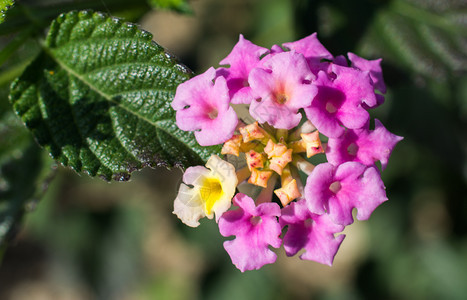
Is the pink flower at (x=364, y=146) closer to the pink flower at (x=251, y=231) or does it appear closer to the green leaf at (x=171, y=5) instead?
the pink flower at (x=251, y=231)

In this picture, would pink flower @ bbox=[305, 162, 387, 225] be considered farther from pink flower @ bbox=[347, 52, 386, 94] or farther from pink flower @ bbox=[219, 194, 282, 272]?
pink flower @ bbox=[347, 52, 386, 94]

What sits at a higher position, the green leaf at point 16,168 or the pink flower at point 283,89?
the pink flower at point 283,89

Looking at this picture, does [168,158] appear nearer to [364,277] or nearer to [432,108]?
[432,108]

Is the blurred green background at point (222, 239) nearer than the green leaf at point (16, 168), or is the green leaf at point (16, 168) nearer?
the green leaf at point (16, 168)

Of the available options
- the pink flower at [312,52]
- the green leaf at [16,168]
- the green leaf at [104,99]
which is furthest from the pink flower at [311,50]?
the green leaf at [16,168]

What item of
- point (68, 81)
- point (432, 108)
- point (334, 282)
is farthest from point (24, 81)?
point (334, 282)

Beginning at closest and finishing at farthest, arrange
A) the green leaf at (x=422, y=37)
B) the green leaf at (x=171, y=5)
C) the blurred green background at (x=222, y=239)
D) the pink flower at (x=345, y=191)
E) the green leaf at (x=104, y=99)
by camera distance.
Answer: the pink flower at (x=345, y=191) → the green leaf at (x=104, y=99) → the green leaf at (x=171, y=5) → the green leaf at (x=422, y=37) → the blurred green background at (x=222, y=239)
